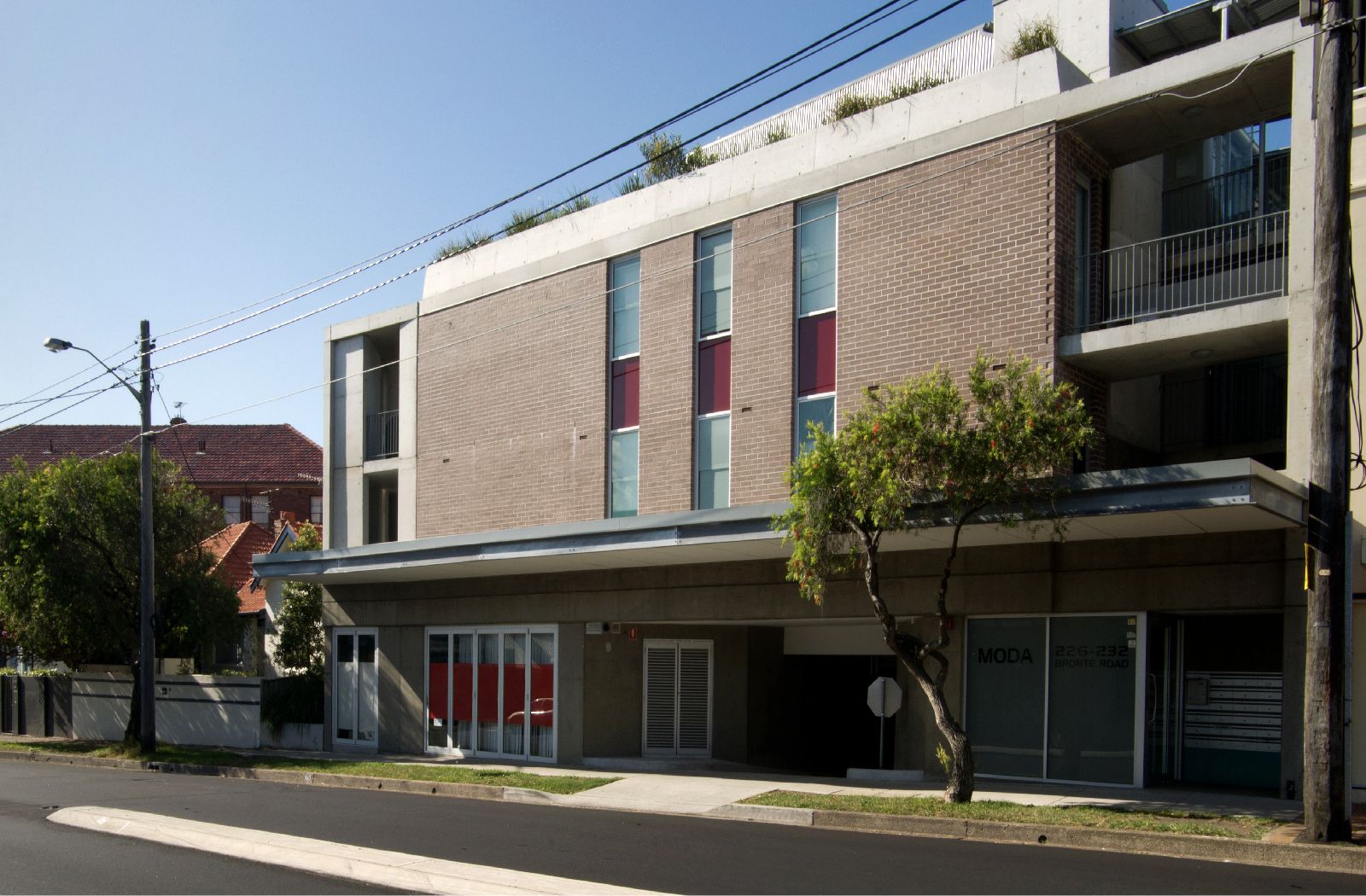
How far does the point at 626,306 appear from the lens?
2044 cm

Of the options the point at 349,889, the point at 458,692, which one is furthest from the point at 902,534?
the point at 458,692

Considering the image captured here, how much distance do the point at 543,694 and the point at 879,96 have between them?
39.4 ft

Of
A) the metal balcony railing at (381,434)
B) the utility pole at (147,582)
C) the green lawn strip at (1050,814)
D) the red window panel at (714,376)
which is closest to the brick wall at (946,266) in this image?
the red window panel at (714,376)

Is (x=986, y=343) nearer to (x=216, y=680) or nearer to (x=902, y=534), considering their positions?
(x=902, y=534)

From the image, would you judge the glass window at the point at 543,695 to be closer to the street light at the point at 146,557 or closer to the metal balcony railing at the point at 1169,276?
the street light at the point at 146,557

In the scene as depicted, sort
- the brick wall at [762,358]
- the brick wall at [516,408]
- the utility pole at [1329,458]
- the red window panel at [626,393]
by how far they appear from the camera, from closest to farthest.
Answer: the utility pole at [1329,458], the brick wall at [762,358], the red window panel at [626,393], the brick wall at [516,408]

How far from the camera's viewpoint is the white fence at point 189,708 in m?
25.9

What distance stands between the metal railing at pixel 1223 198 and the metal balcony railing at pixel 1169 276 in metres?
0.86

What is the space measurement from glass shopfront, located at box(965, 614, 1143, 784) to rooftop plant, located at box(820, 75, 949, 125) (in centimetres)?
817

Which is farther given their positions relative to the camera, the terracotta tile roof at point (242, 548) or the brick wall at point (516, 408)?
the terracotta tile roof at point (242, 548)

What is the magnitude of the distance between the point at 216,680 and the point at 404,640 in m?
5.50

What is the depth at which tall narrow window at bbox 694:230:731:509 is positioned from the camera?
18.7m

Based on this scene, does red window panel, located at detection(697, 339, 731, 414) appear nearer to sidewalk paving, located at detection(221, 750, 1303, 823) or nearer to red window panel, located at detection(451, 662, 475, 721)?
sidewalk paving, located at detection(221, 750, 1303, 823)

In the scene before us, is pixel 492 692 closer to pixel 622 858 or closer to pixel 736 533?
pixel 736 533
